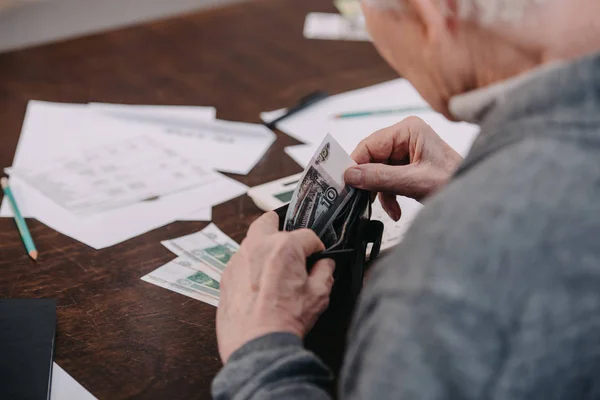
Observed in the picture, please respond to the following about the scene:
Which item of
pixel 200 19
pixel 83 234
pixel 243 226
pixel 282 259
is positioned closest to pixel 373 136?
pixel 243 226

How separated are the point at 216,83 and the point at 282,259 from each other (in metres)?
1.02

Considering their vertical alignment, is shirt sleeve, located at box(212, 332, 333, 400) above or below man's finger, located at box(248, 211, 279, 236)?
below

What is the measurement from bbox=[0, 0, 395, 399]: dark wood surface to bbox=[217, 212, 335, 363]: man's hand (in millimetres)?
126

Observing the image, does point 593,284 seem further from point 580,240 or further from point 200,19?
point 200,19

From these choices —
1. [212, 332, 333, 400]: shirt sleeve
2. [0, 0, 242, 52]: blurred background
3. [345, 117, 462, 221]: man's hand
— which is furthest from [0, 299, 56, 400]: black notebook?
[0, 0, 242, 52]: blurred background

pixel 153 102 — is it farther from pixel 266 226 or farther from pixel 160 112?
pixel 266 226

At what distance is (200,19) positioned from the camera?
2.21 metres

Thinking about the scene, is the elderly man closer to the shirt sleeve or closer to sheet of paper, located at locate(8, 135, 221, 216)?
the shirt sleeve

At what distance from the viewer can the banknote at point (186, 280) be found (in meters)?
1.17

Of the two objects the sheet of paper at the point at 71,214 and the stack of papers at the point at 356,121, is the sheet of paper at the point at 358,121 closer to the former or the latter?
the stack of papers at the point at 356,121

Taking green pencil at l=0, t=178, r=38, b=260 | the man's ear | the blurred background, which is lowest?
the blurred background

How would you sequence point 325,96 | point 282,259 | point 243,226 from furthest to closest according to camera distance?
point 325,96, point 243,226, point 282,259

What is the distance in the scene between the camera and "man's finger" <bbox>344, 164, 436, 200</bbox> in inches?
45.9

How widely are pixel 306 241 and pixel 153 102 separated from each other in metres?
0.92
